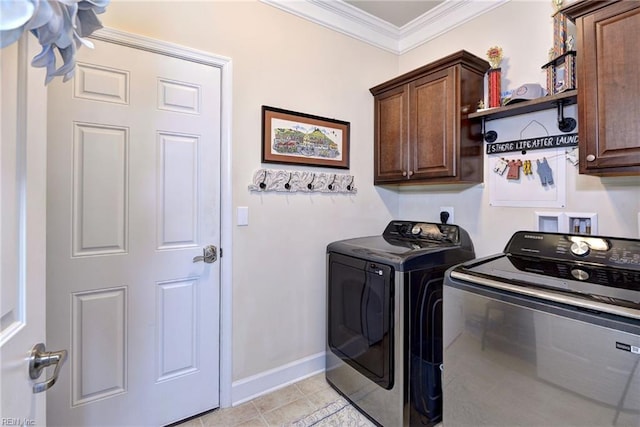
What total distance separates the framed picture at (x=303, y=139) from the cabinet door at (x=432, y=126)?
1.65ft

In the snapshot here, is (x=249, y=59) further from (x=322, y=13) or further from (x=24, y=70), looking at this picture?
(x=24, y=70)

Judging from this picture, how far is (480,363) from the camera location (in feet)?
4.14

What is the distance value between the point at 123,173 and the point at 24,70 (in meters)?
1.00

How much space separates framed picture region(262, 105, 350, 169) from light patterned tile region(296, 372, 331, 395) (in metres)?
1.53

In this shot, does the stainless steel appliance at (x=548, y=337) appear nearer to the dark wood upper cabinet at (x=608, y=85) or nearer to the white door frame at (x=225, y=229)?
the dark wood upper cabinet at (x=608, y=85)

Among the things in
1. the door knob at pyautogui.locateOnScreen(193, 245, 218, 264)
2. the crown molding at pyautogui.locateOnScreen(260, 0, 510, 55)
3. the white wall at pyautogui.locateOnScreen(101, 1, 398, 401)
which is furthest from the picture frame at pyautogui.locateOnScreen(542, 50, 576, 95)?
the door knob at pyautogui.locateOnScreen(193, 245, 218, 264)

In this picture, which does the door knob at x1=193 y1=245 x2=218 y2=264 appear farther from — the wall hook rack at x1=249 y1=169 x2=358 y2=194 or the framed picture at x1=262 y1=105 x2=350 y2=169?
the framed picture at x1=262 y1=105 x2=350 y2=169

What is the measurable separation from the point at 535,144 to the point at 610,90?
20.2 inches

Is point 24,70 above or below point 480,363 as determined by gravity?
above

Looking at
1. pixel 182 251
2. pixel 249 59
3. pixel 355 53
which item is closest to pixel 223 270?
pixel 182 251

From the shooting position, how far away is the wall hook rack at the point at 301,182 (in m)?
1.94

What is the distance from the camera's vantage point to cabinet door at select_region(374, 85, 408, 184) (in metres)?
2.22

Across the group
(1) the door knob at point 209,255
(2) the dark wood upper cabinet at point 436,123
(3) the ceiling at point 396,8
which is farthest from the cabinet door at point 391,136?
(1) the door knob at point 209,255

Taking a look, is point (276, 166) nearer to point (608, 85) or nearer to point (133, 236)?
point (133, 236)
